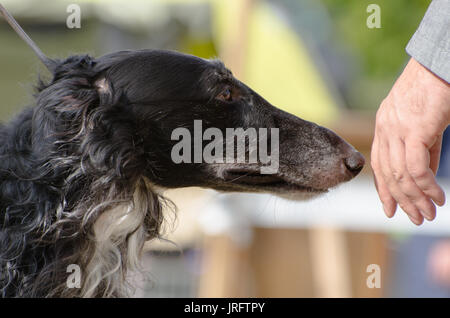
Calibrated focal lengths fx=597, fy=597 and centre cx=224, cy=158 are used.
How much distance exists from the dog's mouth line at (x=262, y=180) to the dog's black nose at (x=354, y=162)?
0.48ft

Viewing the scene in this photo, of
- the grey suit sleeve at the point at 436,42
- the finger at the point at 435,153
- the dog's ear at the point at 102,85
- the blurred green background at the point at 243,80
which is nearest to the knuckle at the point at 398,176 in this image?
Answer: the finger at the point at 435,153

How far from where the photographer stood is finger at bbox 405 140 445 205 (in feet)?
6.12

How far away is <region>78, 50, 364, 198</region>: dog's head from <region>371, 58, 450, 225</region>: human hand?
587 mm

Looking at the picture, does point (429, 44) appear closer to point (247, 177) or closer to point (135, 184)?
point (247, 177)

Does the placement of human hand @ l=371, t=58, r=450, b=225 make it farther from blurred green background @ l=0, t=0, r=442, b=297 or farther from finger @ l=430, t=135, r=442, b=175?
blurred green background @ l=0, t=0, r=442, b=297

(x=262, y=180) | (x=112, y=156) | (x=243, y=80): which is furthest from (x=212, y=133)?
(x=243, y=80)

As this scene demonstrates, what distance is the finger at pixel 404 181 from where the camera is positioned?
1.93 metres

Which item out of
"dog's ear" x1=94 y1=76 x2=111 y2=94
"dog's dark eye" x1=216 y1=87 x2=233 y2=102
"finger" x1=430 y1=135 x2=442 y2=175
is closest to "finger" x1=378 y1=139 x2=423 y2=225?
"finger" x1=430 y1=135 x2=442 y2=175

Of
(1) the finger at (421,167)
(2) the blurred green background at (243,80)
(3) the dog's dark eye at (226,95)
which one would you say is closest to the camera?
(1) the finger at (421,167)

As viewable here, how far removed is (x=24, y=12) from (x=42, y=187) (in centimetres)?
451

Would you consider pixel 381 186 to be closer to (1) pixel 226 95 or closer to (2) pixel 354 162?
(2) pixel 354 162

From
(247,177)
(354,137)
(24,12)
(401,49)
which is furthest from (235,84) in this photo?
(401,49)

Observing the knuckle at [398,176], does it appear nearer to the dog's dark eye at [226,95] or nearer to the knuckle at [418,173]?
the knuckle at [418,173]

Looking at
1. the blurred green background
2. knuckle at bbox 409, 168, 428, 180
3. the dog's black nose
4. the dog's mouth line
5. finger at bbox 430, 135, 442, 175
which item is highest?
the blurred green background
